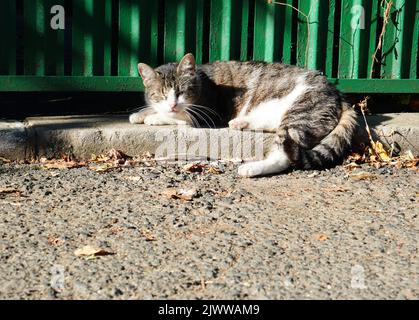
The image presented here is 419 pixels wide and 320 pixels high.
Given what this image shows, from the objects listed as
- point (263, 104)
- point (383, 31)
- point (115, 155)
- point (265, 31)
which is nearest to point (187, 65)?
point (263, 104)

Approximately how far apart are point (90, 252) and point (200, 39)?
121 inches

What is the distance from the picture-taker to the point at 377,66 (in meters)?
6.47

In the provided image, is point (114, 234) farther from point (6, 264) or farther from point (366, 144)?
point (366, 144)

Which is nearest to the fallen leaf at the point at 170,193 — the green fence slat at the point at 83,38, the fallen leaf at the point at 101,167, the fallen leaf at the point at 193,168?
the fallen leaf at the point at 193,168

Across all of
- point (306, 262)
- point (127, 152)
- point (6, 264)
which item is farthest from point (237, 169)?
point (6, 264)

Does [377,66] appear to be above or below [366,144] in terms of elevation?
above

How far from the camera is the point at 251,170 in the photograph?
502 centimetres

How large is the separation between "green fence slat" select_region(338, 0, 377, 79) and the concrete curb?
31.9 inches

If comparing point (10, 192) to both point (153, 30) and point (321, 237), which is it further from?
point (153, 30)

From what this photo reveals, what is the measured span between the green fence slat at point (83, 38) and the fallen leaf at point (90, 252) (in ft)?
8.96

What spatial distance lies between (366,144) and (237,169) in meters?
1.16

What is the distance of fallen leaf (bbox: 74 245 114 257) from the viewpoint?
3.54 meters

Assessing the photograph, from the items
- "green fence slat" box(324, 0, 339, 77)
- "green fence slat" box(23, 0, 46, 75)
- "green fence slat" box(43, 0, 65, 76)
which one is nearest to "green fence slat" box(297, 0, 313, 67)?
"green fence slat" box(324, 0, 339, 77)

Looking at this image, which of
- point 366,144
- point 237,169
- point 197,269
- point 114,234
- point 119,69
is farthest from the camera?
point 119,69
